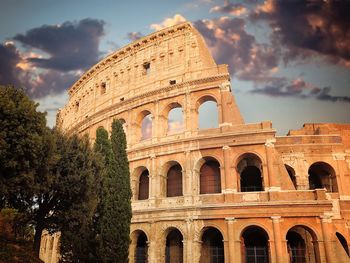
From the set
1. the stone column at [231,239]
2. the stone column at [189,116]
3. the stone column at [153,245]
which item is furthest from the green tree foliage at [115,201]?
the stone column at [231,239]

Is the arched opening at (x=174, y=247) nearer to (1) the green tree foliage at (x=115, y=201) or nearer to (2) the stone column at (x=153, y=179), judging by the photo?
(2) the stone column at (x=153, y=179)

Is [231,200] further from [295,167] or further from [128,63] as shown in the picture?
[128,63]

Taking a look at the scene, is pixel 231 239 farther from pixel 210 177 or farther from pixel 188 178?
pixel 188 178

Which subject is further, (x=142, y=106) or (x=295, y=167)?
(x=142, y=106)

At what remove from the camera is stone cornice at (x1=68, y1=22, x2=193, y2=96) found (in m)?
25.6

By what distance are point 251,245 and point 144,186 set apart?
Result: 28.2 feet

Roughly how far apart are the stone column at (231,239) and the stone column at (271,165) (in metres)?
3.10

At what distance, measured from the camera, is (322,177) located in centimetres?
2392

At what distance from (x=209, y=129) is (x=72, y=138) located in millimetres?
9331

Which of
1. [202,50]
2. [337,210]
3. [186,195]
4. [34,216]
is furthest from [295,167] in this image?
[34,216]

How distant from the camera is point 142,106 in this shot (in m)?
25.4

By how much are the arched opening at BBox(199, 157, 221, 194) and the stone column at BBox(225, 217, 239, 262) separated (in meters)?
2.53

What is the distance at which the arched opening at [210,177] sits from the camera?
71.2 feet

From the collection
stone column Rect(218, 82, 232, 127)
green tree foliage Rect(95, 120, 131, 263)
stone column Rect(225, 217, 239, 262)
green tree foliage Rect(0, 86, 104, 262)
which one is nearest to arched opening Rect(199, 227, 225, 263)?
stone column Rect(225, 217, 239, 262)
